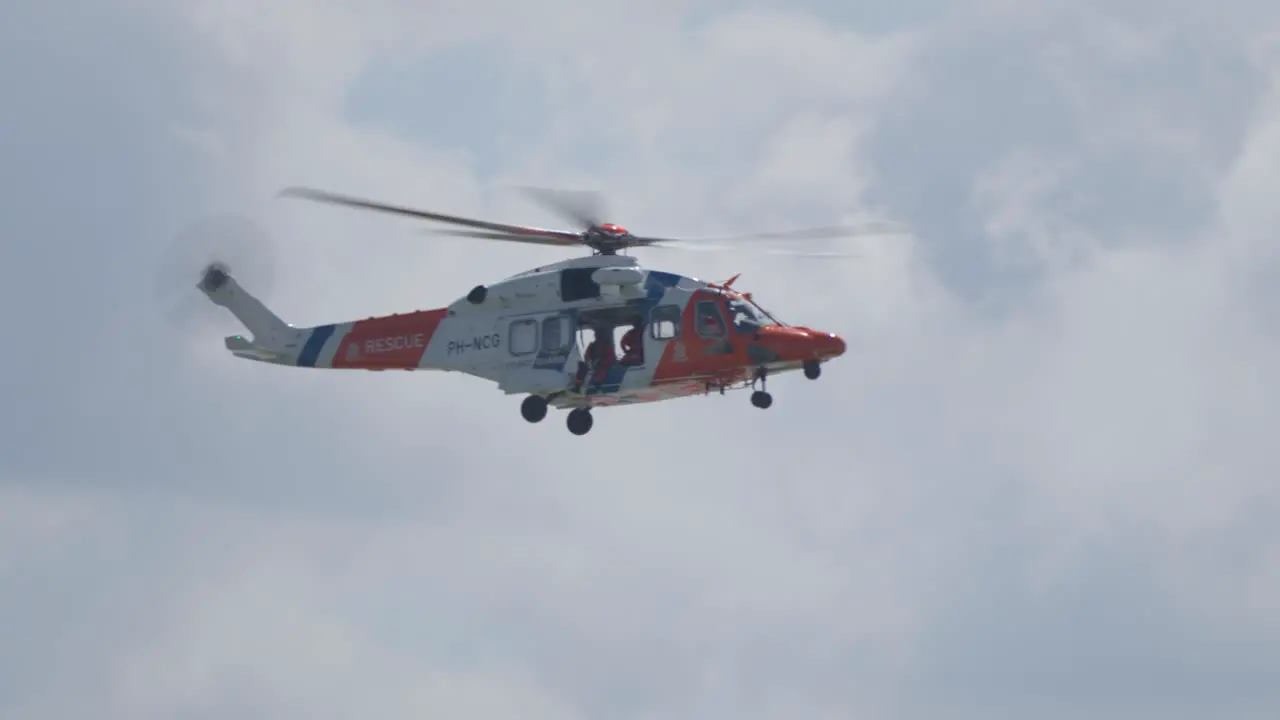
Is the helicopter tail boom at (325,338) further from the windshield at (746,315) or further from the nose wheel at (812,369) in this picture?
the nose wheel at (812,369)

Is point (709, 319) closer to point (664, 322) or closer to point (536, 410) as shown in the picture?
point (664, 322)

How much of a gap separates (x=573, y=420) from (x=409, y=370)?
13.2 feet

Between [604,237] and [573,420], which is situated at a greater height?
[604,237]

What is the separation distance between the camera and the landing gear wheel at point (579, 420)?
40281 millimetres

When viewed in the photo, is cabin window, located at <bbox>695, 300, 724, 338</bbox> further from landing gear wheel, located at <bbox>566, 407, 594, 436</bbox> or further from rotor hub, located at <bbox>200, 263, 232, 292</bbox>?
rotor hub, located at <bbox>200, 263, 232, 292</bbox>

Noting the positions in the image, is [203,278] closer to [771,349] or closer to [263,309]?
[263,309]

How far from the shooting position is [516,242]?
39.9 meters

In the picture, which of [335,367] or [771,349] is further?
[335,367]

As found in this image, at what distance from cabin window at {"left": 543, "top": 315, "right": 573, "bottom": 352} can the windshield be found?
134 inches

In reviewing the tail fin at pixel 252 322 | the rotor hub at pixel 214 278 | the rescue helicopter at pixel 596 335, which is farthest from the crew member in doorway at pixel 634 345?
the rotor hub at pixel 214 278

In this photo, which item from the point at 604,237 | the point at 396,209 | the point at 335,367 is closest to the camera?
the point at 396,209

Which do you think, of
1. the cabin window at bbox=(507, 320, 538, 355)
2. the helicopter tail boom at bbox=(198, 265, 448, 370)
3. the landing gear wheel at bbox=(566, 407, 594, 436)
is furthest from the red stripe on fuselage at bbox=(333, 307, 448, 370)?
the landing gear wheel at bbox=(566, 407, 594, 436)

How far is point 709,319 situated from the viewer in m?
38.4

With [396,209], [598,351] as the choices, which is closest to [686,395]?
[598,351]
